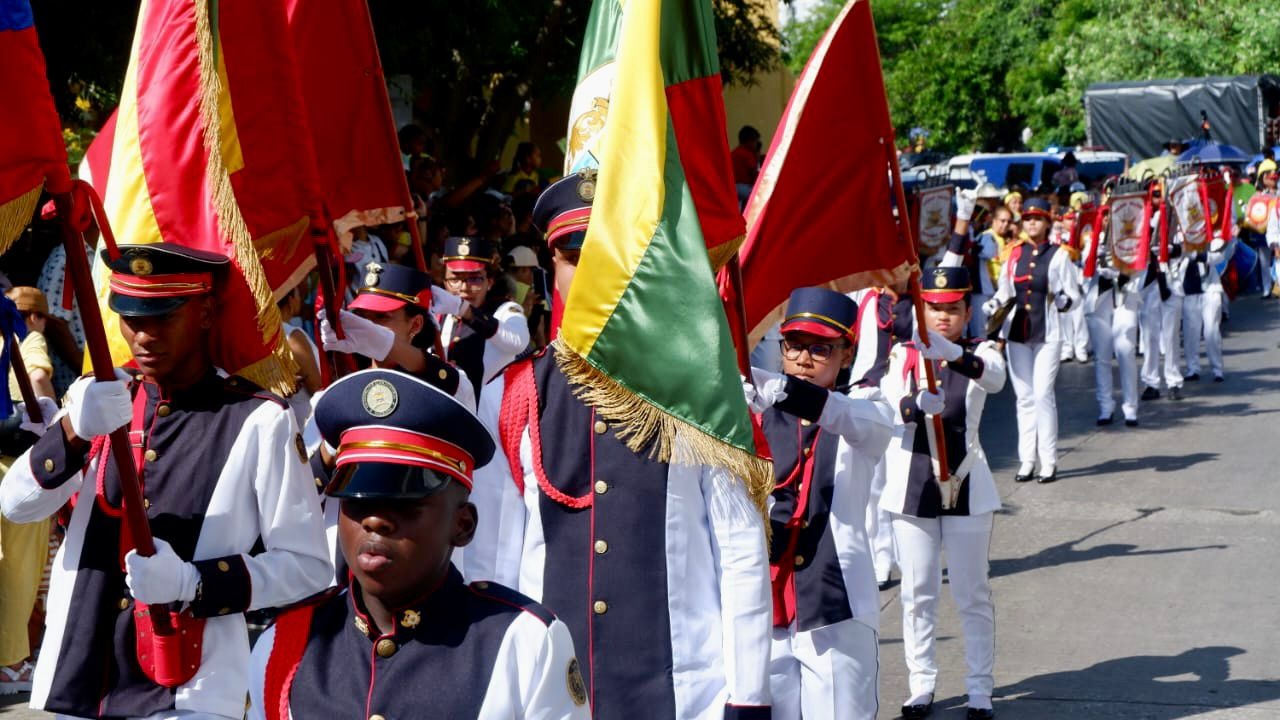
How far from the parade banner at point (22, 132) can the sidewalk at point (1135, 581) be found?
4908 mm

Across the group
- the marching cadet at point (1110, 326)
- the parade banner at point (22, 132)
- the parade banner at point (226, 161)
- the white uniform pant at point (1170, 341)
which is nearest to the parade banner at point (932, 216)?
the marching cadet at point (1110, 326)

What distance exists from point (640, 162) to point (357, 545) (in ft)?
5.48

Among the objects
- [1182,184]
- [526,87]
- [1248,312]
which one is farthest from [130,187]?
[1248,312]

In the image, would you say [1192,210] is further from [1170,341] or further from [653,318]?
[653,318]

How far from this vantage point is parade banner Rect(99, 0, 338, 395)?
449 centimetres

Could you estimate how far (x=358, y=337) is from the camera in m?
5.86

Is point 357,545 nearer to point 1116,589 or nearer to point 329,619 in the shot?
point 329,619

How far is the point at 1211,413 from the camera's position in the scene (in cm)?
1658

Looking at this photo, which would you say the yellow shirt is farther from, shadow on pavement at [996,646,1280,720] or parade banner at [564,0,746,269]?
shadow on pavement at [996,646,1280,720]

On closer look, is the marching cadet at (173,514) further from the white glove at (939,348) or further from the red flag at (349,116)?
the white glove at (939,348)

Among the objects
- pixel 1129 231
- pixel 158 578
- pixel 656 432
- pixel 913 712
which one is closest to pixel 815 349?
pixel 656 432

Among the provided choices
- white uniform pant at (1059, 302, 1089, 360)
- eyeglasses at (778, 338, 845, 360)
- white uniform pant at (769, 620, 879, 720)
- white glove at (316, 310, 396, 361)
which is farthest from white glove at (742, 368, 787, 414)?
white uniform pant at (1059, 302, 1089, 360)

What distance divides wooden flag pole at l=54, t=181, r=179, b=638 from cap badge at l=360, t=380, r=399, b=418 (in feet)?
3.52

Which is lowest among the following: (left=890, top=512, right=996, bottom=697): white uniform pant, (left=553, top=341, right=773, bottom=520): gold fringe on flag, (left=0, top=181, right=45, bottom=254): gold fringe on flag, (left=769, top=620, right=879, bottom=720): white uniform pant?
(left=890, top=512, right=996, bottom=697): white uniform pant
